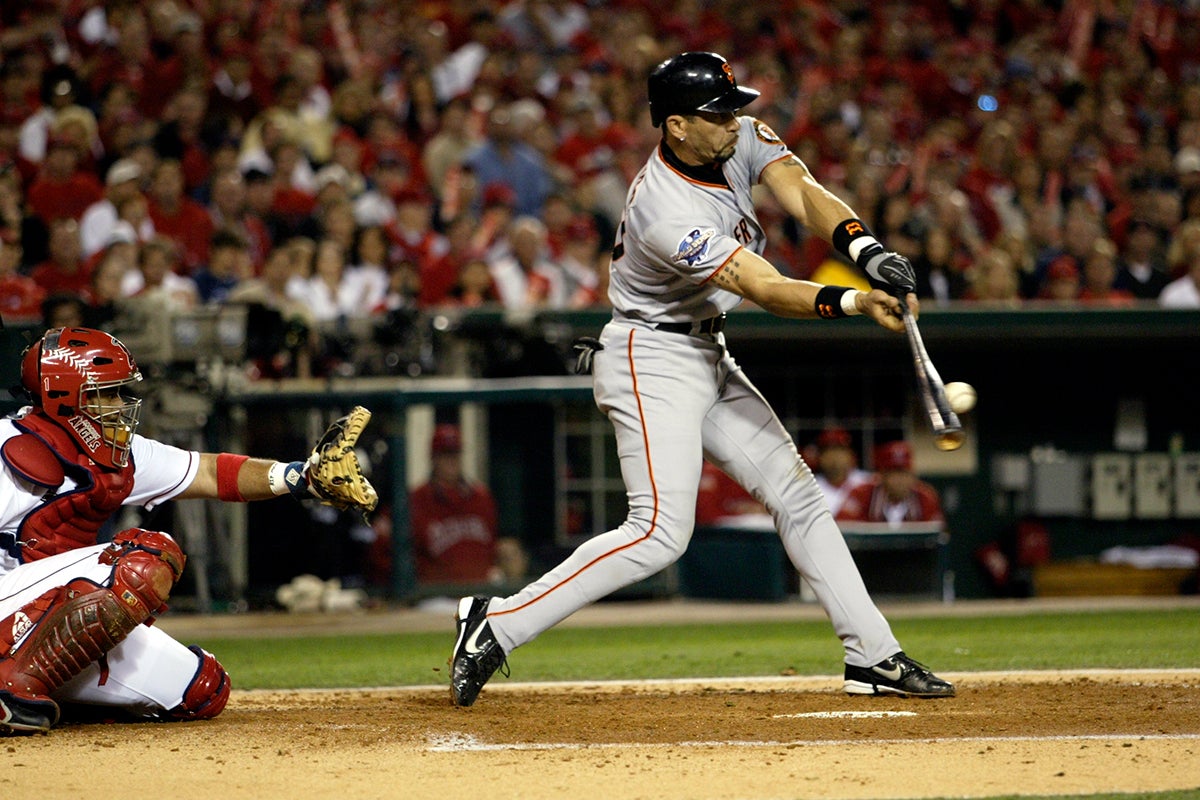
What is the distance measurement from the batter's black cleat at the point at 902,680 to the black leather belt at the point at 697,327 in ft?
3.46

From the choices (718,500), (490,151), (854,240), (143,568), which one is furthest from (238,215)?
(854,240)

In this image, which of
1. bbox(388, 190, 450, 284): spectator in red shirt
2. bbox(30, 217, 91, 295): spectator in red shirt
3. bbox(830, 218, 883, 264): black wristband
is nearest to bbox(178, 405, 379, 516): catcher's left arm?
bbox(830, 218, 883, 264): black wristband

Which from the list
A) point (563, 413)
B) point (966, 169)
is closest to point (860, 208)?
point (966, 169)

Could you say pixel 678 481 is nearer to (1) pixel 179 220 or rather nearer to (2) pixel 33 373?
(2) pixel 33 373

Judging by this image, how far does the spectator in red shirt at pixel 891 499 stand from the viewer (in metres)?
9.27

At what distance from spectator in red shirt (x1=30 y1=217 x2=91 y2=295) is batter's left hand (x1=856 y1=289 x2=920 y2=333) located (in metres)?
6.02

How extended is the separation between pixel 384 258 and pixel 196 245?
1157mm

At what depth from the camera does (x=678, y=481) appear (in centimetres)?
437

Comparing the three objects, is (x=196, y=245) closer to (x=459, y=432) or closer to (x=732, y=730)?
(x=459, y=432)

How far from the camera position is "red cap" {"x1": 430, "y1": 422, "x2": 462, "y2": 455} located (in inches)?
351

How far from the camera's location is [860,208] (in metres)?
10.7

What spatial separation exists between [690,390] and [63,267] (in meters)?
5.56

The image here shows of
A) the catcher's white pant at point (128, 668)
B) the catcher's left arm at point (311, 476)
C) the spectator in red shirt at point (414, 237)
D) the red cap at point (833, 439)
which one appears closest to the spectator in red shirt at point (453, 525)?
the spectator in red shirt at point (414, 237)

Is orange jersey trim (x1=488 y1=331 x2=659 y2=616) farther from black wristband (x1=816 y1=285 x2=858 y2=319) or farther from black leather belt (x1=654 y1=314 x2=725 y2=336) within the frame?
black wristband (x1=816 y1=285 x2=858 y2=319)
